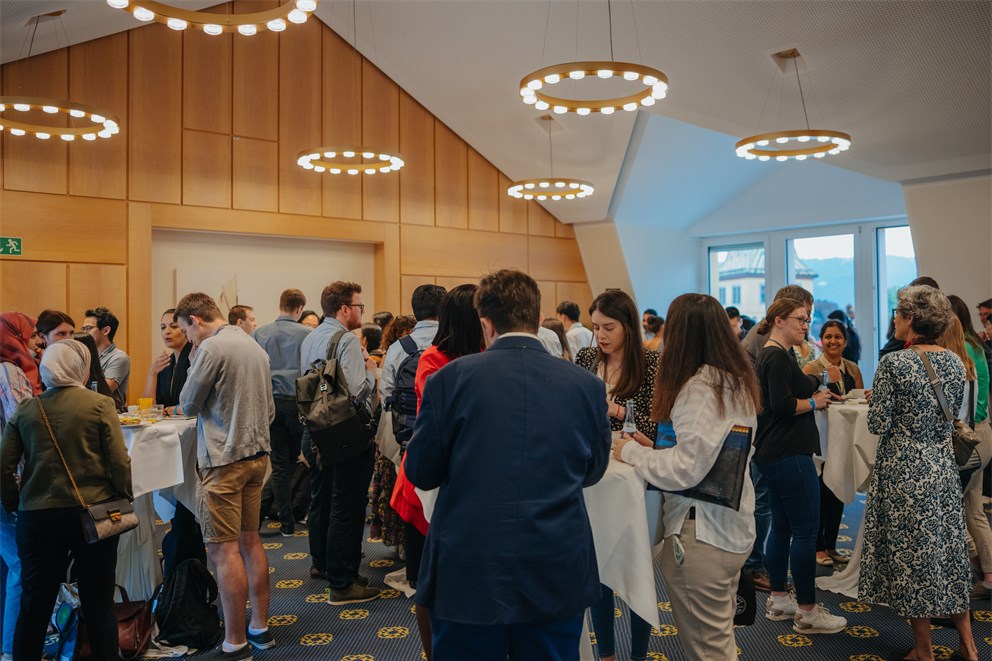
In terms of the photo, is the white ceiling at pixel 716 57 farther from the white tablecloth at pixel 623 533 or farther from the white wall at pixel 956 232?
the white tablecloth at pixel 623 533

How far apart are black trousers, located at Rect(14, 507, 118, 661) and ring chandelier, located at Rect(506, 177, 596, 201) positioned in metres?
7.23

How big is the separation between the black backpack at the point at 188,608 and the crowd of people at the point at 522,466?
253mm

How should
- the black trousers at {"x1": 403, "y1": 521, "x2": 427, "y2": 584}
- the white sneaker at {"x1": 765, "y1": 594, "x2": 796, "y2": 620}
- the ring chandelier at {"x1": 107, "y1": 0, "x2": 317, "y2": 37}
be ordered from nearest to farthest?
the black trousers at {"x1": 403, "y1": 521, "x2": 427, "y2": 584} → the white sneaker at {"x1": 765, "y1": 594, "x2": 796, "y2": 620} → the ring chandelier at {"x1": 107, "y1": 0, "x2": 317, "y2": 37}

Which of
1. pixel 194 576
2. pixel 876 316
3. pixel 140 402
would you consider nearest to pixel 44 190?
pixel 140 402

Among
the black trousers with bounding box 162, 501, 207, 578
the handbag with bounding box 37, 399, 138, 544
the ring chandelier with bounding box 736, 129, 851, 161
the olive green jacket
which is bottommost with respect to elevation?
the black trousers with bounding box 162, 501, 207, 578

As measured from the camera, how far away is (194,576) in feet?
13.1

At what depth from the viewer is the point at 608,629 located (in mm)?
3283

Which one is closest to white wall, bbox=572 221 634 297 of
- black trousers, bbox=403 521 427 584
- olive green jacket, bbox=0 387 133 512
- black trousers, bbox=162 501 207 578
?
black trousers, bbox=162 501 207 578

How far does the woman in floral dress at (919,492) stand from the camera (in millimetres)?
3314

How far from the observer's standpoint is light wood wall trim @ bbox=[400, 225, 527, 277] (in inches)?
428

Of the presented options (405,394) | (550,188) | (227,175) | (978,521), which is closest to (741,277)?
(550,188)

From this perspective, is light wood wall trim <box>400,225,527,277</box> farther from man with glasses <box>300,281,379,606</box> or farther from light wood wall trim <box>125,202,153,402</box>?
man with glasses <box>300,281,379,606</box>

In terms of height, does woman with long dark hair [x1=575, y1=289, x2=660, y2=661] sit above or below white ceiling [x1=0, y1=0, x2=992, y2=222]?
below

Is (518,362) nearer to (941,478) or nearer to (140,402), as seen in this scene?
(941,478)
